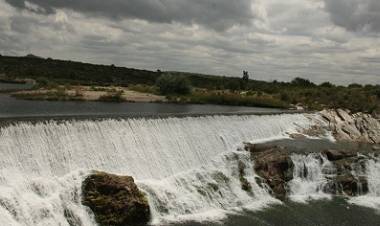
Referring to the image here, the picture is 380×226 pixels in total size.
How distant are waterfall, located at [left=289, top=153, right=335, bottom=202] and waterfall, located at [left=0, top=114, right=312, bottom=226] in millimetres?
2788

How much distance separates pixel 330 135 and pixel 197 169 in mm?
21754

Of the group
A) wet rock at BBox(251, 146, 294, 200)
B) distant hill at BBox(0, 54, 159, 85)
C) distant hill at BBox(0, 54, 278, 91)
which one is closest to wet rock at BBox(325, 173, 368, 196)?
wet rock at BBox(251, 146, 294, 200)

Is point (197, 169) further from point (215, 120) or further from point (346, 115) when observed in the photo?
point (346, 115)

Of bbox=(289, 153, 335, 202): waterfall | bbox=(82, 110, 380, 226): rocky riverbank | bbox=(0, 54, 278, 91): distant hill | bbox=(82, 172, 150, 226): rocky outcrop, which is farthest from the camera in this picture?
bbox=(0, 54, 278, 91): distant hill

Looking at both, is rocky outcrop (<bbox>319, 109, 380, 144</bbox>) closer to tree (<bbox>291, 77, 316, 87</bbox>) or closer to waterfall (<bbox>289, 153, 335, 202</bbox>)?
waterfall (<bbox>289, 153, 335, 202</bbox>)

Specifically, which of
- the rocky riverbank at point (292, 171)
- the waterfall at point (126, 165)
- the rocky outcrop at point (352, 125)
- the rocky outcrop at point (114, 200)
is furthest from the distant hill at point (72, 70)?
the rocky outcrop at point (114, 200)

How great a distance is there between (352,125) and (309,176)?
20560 mm

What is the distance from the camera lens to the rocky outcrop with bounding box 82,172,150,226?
803 inches

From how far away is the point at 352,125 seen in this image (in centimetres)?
4909

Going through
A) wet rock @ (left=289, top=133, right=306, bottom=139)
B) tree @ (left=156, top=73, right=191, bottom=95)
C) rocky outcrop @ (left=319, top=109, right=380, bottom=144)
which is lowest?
wet rock @ (left=289, top=133, right=306, bottom=139)

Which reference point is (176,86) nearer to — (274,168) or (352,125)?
(352,125)

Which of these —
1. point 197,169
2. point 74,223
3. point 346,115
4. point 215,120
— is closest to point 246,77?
point 346,115

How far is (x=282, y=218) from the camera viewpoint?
23.9m


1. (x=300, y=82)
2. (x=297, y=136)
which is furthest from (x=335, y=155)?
(x=300, y=82)
